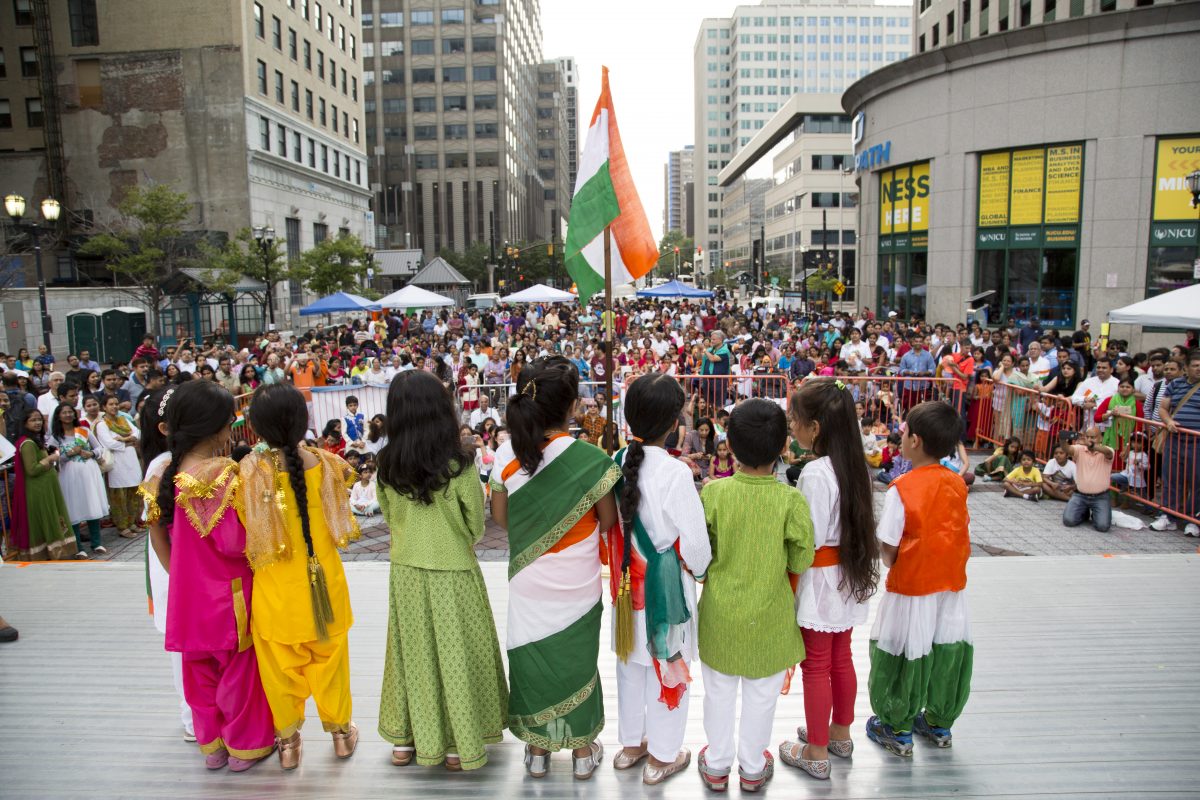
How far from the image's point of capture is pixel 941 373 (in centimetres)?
1296

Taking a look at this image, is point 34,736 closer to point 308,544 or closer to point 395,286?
point 308,544

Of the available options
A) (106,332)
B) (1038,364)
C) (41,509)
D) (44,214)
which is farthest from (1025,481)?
(106,332)

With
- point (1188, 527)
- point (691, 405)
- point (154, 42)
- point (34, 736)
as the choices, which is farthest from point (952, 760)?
point (154, 42)

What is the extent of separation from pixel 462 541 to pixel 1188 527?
8077 mm

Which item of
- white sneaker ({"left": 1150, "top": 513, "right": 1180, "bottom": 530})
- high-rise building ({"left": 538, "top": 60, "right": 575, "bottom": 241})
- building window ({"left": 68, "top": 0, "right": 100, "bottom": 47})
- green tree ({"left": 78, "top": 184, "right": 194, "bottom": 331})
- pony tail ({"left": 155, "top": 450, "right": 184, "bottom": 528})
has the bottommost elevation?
white sneaker ({"left": 1150, "top": 513, "right": 1180, "bottom": 530})

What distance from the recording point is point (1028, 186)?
23.3 meters

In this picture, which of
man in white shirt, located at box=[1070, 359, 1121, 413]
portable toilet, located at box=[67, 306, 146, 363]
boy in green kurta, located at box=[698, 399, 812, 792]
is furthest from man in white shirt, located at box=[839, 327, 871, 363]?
portable toilet, located at box=[67, 306, 146, 363]

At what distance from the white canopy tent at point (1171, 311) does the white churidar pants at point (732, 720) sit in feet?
25.1

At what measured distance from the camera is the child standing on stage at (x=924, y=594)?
11.5 feet

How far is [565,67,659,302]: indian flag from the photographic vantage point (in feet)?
17.1

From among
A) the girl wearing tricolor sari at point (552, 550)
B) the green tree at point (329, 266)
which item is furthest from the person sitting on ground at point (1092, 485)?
the green tree at point (329, 266)

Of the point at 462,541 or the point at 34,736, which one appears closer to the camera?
the point at 462,541

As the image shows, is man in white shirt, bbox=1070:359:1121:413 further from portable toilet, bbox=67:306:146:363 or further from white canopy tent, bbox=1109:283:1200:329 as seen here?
portable toilet, bbox=67:306:146:363

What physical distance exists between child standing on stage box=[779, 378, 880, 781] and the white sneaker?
672 centimetres
